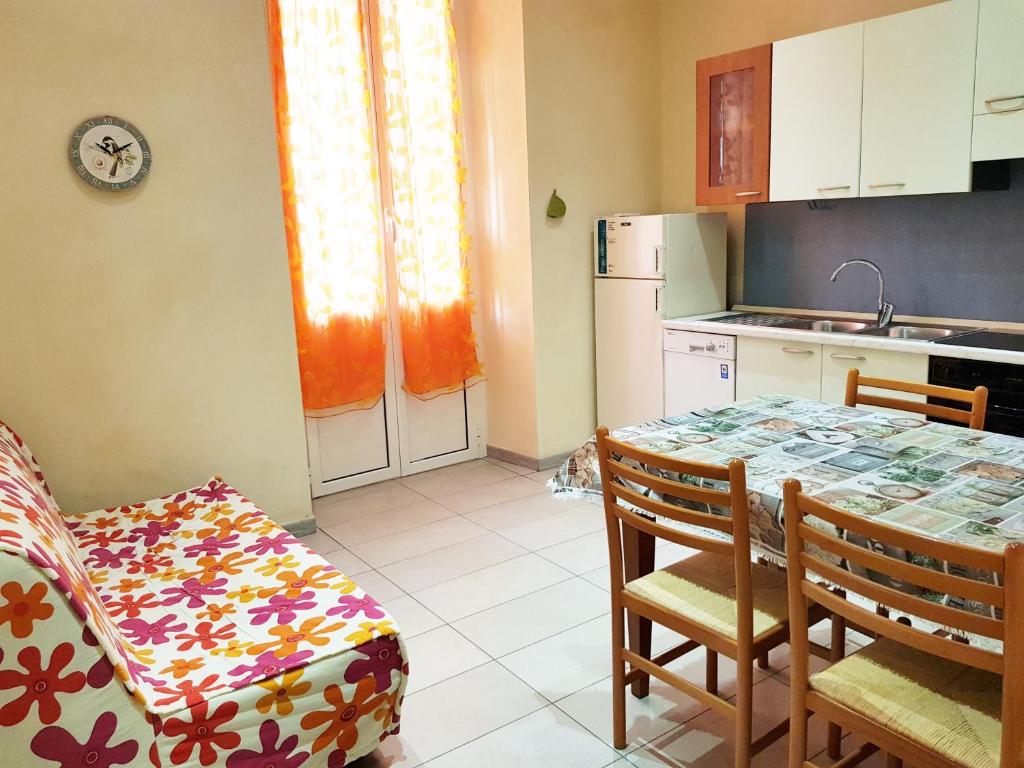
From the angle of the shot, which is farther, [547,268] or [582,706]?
[547,268]

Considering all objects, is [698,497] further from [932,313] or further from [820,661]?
[932,313]

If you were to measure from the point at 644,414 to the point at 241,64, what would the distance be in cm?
272

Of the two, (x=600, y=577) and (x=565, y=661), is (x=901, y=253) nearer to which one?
(x=600, y=577)

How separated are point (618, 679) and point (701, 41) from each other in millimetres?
3799

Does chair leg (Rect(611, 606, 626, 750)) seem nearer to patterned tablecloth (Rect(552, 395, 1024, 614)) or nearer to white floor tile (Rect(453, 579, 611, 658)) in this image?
patterned tablecloth (Rect(552, 395, 1024, 614))

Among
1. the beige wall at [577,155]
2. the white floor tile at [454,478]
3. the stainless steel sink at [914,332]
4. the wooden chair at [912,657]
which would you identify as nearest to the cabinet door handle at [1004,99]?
the stainless steel sink at [914,332]

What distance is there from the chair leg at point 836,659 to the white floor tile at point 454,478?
8.46 ft

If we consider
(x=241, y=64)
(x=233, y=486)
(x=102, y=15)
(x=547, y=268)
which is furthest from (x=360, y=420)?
(x=102, y=15)

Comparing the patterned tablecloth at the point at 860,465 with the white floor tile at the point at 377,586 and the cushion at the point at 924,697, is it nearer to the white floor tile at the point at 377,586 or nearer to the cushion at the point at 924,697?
the cushion at the point at 924,697

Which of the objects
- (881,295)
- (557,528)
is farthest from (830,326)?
(557,528)

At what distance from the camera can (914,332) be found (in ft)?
12.4

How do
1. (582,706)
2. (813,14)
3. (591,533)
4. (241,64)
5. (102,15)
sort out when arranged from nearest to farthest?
(582,706) < (102,15) < (241,64) < (591,533) < (813,14)

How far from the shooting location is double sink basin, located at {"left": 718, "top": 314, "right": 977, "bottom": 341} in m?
3.72

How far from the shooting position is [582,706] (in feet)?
8.05
